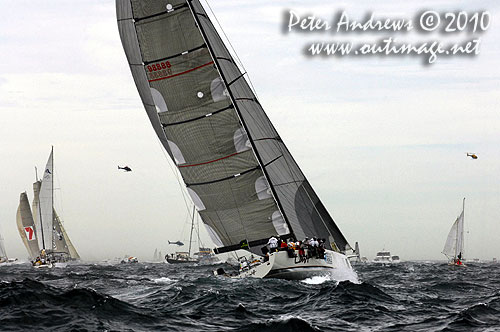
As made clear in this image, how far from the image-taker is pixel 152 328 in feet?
40.1

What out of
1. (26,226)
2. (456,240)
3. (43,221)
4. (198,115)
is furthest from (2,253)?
(198,115)

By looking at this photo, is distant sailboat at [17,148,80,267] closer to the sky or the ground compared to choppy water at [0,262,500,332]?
closer to the sky

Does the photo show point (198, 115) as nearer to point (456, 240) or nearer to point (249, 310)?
point (249, 310)

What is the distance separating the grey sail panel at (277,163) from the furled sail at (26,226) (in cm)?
5763

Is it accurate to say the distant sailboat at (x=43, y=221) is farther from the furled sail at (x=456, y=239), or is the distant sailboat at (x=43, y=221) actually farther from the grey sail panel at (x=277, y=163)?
the furled sail at (x=456, y=239)

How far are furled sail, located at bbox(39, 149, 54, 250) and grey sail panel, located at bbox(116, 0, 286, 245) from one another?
4237 centimetres

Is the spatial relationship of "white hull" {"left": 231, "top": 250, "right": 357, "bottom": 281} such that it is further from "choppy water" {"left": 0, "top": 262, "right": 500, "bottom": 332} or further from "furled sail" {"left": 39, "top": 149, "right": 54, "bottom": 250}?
"furled sail" {"left": 39, "top": 149, "right": 54, "bottom": 250}

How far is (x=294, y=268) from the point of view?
20.4 m

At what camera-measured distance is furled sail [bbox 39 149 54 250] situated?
63.1 m

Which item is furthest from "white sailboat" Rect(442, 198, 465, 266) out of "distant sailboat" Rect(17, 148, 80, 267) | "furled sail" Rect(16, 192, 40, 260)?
"furled sail" Rect(16, 192, 40, 260)

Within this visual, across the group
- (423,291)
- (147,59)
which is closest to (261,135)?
(147,59)

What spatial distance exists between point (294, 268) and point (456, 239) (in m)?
60.8

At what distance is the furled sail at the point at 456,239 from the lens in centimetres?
7544

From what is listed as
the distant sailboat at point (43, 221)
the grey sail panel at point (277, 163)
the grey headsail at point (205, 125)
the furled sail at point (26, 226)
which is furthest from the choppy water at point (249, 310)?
the furled sail at point (26, 226)
